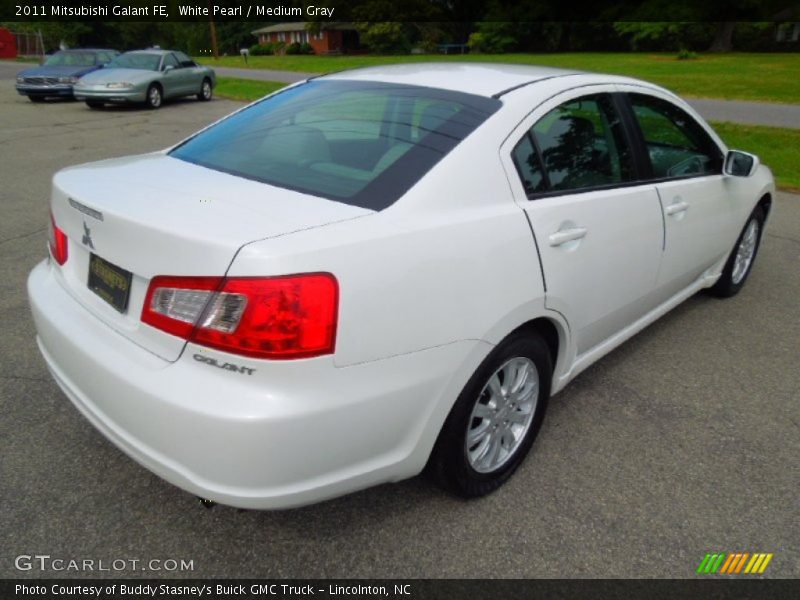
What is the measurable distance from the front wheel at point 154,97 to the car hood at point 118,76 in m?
0.29

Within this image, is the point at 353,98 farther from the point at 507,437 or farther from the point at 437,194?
the point at 507,437

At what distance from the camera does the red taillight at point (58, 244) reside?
245 cm

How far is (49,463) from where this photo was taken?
266 centimetres

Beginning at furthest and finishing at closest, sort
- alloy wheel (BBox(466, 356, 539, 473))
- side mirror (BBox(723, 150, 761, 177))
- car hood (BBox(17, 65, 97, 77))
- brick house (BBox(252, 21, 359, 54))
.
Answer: brick house (BBox(252, 21, 359, 54)) → car hood (BBox(17, 65, 97, 77)) → side mirror (BBox(723, 150, 761, 177)) → alloy wheel (BBox(466, 356, 539, 473))

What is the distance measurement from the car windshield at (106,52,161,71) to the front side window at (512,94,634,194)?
16.3 m

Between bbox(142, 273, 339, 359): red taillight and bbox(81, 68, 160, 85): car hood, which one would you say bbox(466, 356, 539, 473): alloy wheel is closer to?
bbox(142, 273, 339, 359): red taillight

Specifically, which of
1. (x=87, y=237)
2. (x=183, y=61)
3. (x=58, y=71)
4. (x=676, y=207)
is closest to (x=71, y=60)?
(x=58, y=71)

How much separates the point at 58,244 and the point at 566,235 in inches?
77.9

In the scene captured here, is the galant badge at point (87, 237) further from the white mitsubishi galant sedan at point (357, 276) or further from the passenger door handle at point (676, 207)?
the passenger door handle at point (676, 207)

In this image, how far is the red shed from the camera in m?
52.6

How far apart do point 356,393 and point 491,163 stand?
1.01 meters

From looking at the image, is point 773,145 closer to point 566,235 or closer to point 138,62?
point 566,235

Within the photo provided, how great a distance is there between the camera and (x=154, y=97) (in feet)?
54.4

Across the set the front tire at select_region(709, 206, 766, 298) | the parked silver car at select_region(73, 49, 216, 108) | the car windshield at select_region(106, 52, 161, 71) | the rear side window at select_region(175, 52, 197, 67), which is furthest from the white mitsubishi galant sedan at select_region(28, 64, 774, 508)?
the rear side window at select_region(175, 52, 197, 67)
